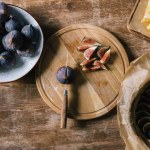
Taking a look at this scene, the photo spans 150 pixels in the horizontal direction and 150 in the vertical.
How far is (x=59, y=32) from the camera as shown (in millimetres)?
1592

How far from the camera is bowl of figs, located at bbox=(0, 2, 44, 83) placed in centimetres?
151

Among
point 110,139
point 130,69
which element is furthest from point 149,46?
point 110,139

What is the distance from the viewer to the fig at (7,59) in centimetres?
151

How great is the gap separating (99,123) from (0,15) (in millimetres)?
558

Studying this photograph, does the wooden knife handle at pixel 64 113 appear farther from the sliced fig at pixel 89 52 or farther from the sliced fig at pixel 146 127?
the sliced fig at pixel 146 127

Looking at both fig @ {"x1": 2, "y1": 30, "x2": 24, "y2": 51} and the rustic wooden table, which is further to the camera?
the rustic wooden table

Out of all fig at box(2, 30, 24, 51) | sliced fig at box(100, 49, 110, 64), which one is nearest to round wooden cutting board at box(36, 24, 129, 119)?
sliced fig at box(100, 49, 110, 64)

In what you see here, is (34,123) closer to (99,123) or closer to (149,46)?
(99,123)

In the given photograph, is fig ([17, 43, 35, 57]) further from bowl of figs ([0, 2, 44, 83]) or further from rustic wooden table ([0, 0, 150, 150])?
rustic wooden table ([0, 0, 150, 150])

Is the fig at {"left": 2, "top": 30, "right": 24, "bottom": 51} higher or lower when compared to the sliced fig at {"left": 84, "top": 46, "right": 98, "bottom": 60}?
higher

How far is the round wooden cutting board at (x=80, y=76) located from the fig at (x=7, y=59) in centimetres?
11

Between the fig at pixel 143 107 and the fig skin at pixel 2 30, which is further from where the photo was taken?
the fig skin at pixel 2 30

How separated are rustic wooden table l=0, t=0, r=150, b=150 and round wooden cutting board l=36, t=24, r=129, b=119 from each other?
0.04 meters

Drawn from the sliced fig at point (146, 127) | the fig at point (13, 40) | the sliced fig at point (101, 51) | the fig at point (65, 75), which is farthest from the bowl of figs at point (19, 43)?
the sliced fig at point (146, 127)
